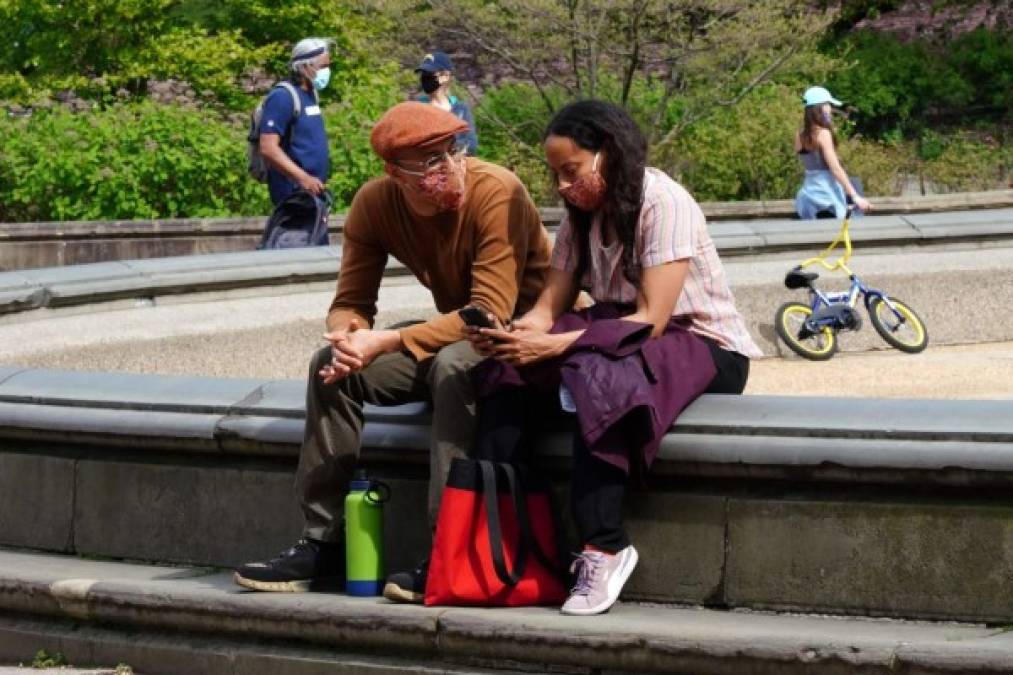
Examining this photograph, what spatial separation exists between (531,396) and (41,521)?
5.93 feet

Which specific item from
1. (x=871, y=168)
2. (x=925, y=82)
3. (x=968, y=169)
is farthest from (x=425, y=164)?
(x=925, y=82)

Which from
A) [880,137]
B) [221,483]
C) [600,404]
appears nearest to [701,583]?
[600,404]

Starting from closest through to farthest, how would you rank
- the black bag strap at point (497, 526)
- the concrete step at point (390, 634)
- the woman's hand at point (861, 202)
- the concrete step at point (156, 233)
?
the concrete step at point (390, 634), the black bag strap at point (497, 526), the woman's hand at point (861, 202), the concrete step at point (156, 233)

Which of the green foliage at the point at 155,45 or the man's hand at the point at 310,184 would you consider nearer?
the man's hand at the point at 310,184

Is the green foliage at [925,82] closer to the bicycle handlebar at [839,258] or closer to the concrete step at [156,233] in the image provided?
the concrete step at [156,233]

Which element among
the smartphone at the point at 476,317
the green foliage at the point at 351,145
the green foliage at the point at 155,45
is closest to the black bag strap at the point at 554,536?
the smartphone at the point at 476,317

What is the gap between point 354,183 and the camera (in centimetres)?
1719

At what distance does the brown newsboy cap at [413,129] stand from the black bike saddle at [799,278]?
5.34 meters

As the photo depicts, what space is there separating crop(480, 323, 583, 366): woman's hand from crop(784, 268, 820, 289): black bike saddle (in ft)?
18.2

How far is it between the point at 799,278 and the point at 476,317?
568 centimetres

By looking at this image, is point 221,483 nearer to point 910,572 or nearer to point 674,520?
point 674,520

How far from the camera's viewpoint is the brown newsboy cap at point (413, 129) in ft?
19.3

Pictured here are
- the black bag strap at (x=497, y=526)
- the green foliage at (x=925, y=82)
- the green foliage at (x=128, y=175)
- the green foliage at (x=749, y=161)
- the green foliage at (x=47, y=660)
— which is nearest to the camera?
the black bag strap at (x=497, y=526)

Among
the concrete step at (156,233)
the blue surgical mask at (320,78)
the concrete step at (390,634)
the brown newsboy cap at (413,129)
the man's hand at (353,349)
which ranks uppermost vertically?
the brown newsboy cap at (413,129)
